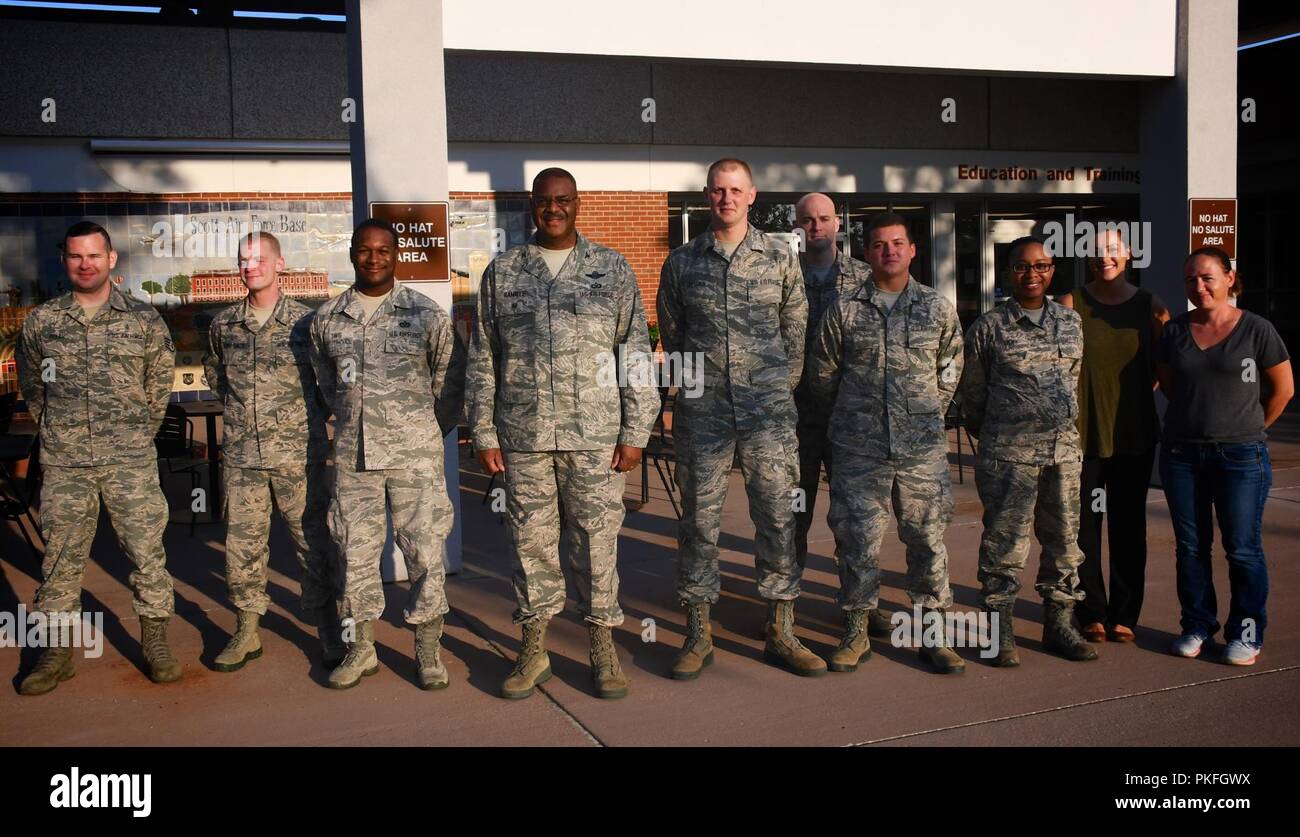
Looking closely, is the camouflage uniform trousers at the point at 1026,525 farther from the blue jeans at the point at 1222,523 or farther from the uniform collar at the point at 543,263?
the uniform collar at the point at 543,263

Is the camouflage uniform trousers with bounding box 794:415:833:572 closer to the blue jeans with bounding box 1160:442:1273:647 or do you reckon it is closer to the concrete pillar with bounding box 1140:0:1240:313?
the blue jeans with bounding box 1160:442:1273:647

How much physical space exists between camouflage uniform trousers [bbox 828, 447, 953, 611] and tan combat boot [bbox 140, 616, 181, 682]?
2894mm

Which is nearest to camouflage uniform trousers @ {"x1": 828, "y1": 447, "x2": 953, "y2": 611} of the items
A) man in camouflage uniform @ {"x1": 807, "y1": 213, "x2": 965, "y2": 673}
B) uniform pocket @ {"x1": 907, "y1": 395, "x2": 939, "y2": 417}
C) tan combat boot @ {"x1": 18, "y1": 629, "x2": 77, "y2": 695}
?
man in camouflage uniform @ {"x1": 807, "y1": 213, "x2": 965, "y2": 673}

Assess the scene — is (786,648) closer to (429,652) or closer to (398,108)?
(429,652)

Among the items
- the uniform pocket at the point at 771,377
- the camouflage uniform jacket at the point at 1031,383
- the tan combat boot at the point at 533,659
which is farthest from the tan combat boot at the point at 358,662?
the camouflage uniform jacket at the point at 1031,383

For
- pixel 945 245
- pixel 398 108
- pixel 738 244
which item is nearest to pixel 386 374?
pixel 738 244

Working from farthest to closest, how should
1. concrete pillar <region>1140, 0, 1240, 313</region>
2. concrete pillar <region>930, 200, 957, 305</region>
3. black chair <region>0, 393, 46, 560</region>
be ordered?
concrete pillar <region>930, 200, 957, 305</region> → concrete pillar <region>1140, 0, 1240, 313</region> → black chair <region>0, 393, 46, 560</region>

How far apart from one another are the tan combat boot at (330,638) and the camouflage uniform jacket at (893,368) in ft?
7.77

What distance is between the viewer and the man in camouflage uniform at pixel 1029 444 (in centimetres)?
495

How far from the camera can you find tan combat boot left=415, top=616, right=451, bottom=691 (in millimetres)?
4895

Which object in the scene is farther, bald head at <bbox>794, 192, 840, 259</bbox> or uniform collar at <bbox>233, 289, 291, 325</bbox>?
bald head at <bbox>794, 192, 840, 259</bbox>

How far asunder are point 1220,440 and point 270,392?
404 centimetres

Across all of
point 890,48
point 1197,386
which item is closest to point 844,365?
point 1197,386
